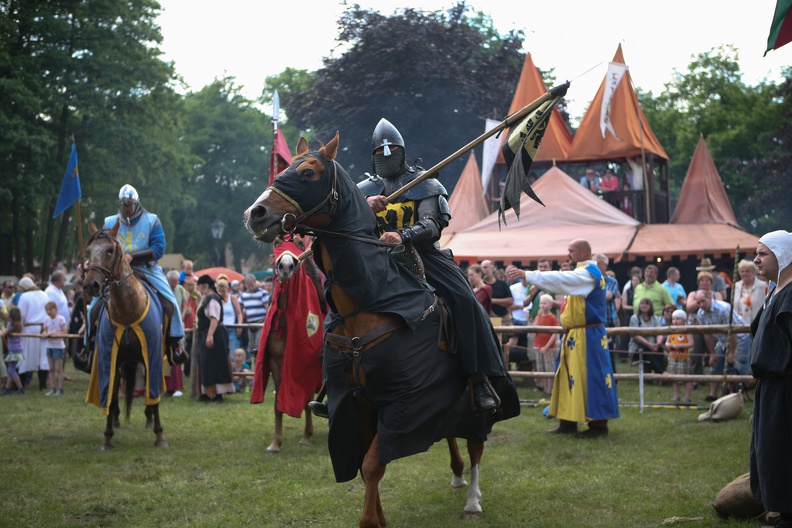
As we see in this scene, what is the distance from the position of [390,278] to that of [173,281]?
10.7 metres

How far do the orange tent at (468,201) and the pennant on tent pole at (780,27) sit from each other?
18871 mm

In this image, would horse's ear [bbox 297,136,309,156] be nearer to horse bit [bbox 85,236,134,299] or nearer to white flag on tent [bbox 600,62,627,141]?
horse bit [bbox 85,236,134,299]

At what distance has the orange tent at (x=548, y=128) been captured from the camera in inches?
1056

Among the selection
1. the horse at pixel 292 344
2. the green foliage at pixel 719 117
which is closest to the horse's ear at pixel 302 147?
the horse at pixel 292 344

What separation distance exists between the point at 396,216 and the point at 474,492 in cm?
215

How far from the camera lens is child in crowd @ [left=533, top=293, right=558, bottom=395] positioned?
13547 mm

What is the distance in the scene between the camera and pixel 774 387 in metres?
5.30

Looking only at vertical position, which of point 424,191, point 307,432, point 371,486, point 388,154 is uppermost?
point 388,154

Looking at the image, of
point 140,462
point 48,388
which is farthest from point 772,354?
point 48,388

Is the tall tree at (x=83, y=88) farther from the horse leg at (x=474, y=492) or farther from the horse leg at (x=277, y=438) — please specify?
the horse leg at (x=474, y=492)

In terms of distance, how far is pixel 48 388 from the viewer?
16.0 meters

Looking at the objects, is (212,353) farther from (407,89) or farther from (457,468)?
(407,89)

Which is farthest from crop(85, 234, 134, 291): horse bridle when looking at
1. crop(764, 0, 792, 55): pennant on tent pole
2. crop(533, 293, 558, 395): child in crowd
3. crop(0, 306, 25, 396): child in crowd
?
crop(0, 306, 25, 396): child in crowd

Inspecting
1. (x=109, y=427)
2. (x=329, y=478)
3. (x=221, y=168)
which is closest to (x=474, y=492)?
(x=329, y=478)
